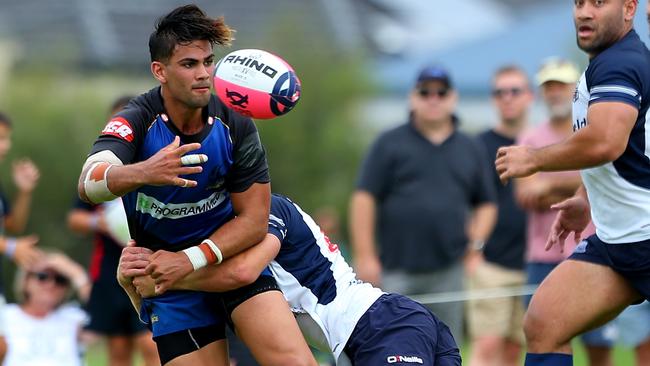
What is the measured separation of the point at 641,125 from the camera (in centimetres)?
594

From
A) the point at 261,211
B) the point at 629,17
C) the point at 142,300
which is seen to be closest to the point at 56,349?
the point at 142,300

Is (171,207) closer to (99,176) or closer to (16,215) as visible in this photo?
(99,176)

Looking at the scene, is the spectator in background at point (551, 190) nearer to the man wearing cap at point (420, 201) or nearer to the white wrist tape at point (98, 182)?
the man wearing cap at point (420, 201)

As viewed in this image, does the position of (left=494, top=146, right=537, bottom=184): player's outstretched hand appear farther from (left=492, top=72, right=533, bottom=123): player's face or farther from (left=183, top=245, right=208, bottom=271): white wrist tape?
(left=492, top=72, right=533, bottom=123): player's face

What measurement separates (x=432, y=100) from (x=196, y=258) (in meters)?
3.96

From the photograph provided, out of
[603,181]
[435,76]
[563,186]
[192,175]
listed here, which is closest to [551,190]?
[563,186]

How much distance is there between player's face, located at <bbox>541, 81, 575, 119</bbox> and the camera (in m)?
9.06

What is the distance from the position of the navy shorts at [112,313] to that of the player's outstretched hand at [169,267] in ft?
11.4

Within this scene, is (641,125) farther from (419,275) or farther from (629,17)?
(419,275)

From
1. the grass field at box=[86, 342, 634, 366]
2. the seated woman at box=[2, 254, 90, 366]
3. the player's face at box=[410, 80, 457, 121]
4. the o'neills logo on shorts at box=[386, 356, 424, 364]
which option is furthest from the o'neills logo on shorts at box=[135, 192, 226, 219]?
the grass field at box=[86, 342, 634, 366]

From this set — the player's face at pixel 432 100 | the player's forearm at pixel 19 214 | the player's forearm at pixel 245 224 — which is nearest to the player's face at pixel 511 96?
the player's face at pixel 432 100

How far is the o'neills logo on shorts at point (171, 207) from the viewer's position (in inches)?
234

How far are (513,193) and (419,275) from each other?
121 centimetres

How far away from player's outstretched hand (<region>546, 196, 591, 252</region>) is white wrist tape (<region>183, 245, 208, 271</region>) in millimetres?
1875
